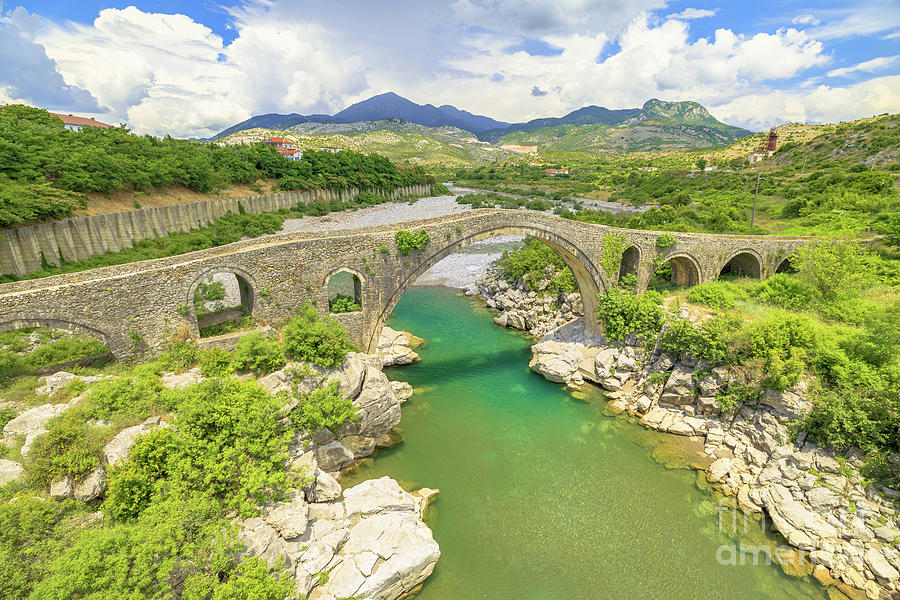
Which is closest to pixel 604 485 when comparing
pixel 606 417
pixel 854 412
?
pixel 606 417

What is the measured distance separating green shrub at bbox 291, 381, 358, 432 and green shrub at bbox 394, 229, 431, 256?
22.6ft

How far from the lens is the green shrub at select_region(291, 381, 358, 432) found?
12.0 metres

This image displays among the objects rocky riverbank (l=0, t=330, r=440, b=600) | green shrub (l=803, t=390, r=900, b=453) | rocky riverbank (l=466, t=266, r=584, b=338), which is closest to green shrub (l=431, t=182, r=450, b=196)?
rocky riverbank (l=466, t=266, r=584, b=338)

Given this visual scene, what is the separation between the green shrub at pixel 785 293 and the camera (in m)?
17.7

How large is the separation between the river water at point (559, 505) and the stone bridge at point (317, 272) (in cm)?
583

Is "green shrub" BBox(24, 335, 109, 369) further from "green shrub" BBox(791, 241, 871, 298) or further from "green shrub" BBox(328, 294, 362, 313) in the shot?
"green shrub" BBox(791, 241, 871, 298)

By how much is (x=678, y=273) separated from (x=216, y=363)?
26.4 meters

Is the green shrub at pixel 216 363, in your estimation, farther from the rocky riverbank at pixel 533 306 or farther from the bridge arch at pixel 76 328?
the rocky riverbank at pixel 533 306

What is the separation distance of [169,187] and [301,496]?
3020 centimetres

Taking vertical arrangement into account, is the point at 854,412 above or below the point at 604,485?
above

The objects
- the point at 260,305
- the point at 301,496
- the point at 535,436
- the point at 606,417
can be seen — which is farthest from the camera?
the point at 606,417

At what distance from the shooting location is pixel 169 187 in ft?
97.0

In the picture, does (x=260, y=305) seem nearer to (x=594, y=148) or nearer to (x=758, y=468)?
(x=758, y=468)

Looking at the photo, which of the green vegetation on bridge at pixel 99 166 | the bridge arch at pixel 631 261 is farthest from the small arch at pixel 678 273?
the green vegetation on bridge at pixel 99 166
